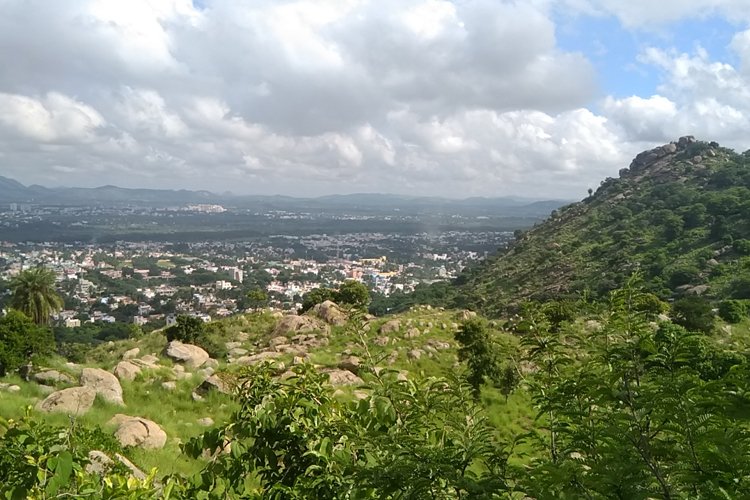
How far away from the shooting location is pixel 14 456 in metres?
2.87

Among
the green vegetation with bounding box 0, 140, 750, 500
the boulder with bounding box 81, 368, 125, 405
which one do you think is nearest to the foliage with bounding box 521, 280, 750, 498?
the green vegetation with bounding box 0, 140, 750, 500

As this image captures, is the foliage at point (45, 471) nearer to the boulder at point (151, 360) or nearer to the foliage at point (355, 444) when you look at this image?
the foliage at point (355, 444)

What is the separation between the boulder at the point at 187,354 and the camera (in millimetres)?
17094

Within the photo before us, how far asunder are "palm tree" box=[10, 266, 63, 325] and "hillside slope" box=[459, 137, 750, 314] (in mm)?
30618

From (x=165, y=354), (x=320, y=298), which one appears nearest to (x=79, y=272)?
(x=320, y=298)

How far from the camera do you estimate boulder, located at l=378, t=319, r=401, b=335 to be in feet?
75.9

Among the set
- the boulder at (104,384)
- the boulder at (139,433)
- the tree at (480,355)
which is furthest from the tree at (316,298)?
the boulder at (139,433)

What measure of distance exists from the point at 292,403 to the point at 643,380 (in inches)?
91.4

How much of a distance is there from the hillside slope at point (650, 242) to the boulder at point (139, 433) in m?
20.9

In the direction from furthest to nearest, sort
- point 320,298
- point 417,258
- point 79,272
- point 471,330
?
1. point 417,258
2. point 79,272
3. point 320,298
4. point 471,330

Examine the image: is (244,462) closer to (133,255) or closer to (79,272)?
(79,272)

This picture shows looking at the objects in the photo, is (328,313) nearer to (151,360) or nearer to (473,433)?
(151,360)

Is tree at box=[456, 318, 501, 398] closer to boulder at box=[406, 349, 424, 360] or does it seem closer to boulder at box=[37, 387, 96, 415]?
boulder at box=[406, 349, 424, 360]

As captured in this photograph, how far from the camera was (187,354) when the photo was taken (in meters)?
17.5
